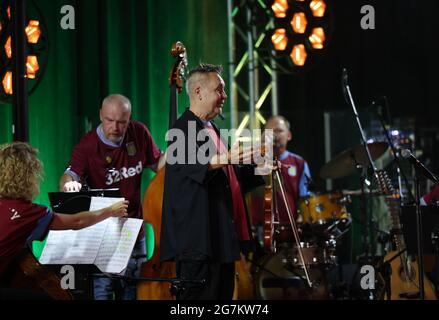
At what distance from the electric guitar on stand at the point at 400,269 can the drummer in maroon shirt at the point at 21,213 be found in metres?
2.72

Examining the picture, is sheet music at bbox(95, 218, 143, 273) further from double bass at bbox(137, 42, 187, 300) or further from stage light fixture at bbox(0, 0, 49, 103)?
stage light fixture at bbox(0, 0, 49, 103)

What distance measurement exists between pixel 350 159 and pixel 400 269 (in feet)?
3.64

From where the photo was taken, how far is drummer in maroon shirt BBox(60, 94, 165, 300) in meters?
5.24

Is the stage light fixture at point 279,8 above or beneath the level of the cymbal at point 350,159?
above

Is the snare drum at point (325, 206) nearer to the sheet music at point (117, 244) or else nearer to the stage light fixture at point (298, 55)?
the stage light fixture at point (298, 55)

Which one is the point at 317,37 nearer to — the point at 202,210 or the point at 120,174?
the point at 120,174

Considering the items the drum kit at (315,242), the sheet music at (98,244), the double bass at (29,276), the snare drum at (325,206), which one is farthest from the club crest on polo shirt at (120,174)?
the snare drum at (325,206)

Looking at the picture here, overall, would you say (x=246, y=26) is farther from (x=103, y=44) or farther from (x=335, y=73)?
(x=103, y=44)

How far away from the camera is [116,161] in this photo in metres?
5.29

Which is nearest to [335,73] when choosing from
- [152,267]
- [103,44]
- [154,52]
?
[154,52]

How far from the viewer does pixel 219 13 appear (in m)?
7.74

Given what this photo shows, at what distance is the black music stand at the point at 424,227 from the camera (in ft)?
15.0

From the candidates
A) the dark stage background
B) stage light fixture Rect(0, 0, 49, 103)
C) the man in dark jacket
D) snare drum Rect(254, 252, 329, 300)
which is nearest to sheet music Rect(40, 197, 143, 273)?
the man in dark jacket

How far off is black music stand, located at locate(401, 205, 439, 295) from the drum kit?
170 centimetres
